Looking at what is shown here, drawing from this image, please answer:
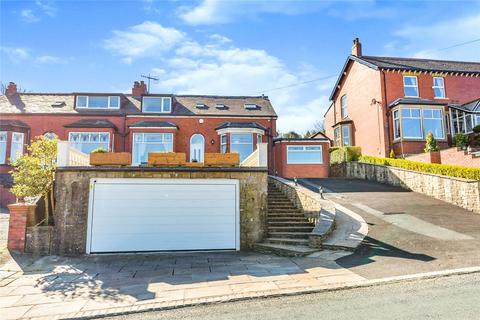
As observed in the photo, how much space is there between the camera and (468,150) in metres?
15.5

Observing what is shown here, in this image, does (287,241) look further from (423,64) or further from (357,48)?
(423,64)

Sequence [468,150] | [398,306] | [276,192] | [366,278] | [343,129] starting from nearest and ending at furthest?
[398,306] → [366,278] → [276,192] → [468,150] → [343,129]

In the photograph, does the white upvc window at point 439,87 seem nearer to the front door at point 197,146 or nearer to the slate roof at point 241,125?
the slate roof at point 241,125

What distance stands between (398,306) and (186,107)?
20.3m

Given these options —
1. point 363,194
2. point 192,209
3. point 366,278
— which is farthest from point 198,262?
point 363,194

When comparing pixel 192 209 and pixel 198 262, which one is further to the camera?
pixel 192 209

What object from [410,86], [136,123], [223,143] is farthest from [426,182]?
[136,123]

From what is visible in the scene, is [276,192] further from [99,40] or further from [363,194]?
[99,40]

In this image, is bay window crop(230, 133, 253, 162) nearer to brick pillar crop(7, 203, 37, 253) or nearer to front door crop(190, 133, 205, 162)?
front door crop(190, 133, 205, 162)

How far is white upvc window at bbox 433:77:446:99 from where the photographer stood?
75.0 ft

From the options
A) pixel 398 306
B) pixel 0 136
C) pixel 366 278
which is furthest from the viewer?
pixel 0 136

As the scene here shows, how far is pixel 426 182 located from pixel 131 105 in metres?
20.5

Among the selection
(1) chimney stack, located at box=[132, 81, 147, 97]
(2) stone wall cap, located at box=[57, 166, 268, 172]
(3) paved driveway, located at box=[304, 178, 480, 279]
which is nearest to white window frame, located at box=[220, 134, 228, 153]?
(1) chimney stack, located at box=[132, 81, 147, 97]

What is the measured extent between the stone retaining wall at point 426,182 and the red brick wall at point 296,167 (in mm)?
2508
